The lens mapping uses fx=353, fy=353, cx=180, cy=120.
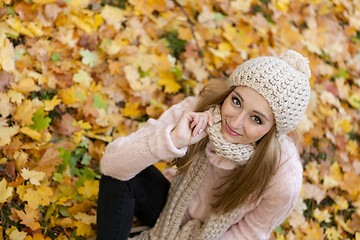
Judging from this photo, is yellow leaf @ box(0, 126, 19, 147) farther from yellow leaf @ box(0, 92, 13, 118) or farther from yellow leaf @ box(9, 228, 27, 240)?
yellow leaf @ box(9, 228, 27, 240)

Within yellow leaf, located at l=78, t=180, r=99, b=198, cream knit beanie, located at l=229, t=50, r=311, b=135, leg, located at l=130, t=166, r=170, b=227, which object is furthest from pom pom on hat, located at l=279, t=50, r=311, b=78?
yellow leaf, located at l=78, t=180, r=99, b=198

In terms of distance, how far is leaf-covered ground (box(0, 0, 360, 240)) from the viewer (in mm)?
1917

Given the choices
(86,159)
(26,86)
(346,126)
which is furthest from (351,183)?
(26,86)

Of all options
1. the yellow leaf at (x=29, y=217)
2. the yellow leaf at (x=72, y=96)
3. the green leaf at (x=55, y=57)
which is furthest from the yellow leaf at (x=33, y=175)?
the green leaf at (x=55, y=57)

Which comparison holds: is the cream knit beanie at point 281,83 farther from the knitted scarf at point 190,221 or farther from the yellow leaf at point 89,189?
the yellow leaf at point 89,189

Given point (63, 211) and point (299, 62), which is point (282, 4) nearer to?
point (299, 62)

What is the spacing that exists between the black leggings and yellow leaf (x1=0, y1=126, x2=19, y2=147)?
607mm

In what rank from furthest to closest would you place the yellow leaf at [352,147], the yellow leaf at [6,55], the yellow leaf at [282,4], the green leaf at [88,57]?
the yellow leaf at [282,4], the yellow leaf at [352,147], the green leaf at [88,57], the yellow leaf at [6,55]

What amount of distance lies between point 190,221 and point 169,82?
3.93 ft

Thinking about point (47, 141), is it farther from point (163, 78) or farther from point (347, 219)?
point (347, 219)

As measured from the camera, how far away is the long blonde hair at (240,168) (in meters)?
1.52

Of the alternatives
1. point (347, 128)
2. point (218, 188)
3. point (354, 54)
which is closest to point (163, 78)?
point (218, 188)

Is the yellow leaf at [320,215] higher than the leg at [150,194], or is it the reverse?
the leg at [150,194]

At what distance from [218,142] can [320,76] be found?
2.17 meters
